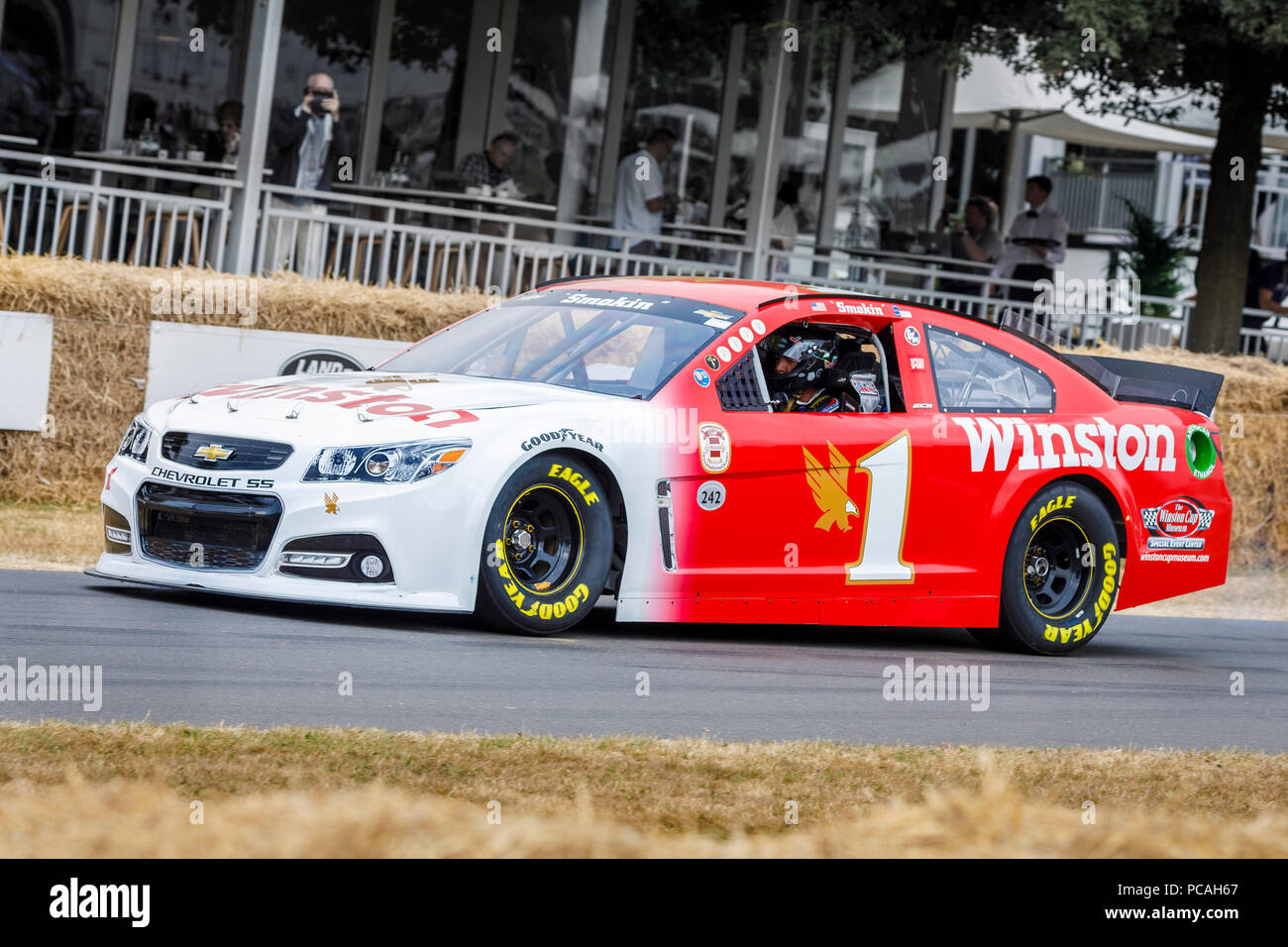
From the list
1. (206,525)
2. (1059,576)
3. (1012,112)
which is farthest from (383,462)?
(1012,112)

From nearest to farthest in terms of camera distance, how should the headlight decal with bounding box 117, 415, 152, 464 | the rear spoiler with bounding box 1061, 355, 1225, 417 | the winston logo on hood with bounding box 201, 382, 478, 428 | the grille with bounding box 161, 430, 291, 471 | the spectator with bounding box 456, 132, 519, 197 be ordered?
the grille with bounding box 161, 430, 291, 471 → the winston logo on hood with bounding box 201, 382, 478, 428 → the headlight decal with bounding box 117, 415, 152, 464 → the rear spoiler with bounding box 1061, 355, 1225, 417 → the spectator with bounding box 456, 132, 519, 197

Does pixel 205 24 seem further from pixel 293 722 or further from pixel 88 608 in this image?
pixel 293 722

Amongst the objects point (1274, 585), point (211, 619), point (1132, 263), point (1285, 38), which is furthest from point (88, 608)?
point (1132, 263)

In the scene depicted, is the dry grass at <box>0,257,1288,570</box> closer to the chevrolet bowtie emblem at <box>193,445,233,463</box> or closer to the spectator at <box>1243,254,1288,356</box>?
the chevrolet bowtie emblem at <box>193,445,233,463</box>

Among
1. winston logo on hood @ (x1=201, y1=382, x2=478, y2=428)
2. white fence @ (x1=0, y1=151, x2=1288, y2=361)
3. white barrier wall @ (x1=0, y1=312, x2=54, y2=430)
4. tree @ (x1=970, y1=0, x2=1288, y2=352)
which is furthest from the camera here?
tree @ (x1=970, y1=0, x2=1288, y2=352)

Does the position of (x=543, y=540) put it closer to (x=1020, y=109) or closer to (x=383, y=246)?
(x=383, y=246)

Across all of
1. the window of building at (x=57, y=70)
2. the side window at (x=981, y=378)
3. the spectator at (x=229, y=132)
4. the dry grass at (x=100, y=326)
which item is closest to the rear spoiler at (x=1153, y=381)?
the side window at (x=981, y=378)

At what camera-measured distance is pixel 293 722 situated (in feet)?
18.0

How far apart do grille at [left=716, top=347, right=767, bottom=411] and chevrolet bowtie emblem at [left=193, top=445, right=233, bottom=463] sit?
2123 millimetres

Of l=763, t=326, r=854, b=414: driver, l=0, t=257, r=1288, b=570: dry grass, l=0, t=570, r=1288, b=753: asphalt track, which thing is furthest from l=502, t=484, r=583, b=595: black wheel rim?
l=0, t=257, r=1288, b=570: dry grass

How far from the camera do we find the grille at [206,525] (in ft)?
23.0

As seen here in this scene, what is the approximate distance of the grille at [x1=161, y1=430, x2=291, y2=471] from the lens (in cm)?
707

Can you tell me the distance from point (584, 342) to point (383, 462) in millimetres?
1541

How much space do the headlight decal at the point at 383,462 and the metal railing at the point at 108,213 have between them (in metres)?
5.23
